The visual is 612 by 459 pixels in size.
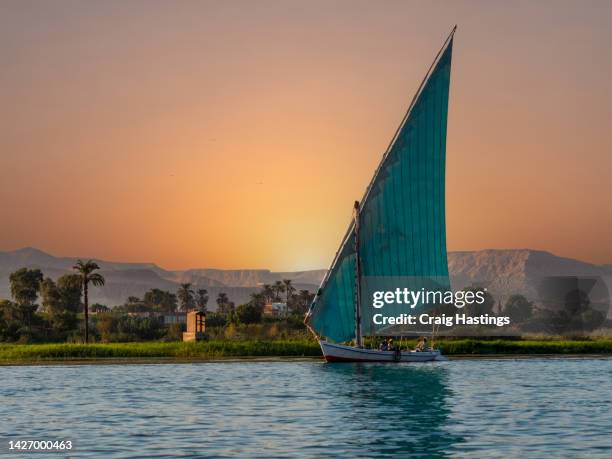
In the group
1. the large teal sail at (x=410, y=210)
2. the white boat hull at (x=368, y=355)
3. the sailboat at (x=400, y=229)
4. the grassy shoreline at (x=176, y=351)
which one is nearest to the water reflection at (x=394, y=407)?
the white boat hull at (x=368, y=355)

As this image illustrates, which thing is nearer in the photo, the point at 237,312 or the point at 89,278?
the point at 89,278

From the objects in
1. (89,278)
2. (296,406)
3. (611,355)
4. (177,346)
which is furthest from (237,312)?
(296,406)

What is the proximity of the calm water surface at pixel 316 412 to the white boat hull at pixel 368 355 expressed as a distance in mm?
4585

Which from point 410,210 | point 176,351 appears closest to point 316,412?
point 410,210

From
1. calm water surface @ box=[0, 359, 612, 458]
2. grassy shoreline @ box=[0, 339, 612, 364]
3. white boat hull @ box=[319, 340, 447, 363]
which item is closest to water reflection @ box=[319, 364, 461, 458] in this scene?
calm water surface @ box=[0, 359, 612, 458]

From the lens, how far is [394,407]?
134 ft

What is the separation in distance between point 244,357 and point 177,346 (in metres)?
6.20

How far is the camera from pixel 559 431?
32.0 metres

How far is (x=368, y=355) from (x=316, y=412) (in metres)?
31.4

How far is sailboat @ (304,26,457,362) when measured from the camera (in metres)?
62.8

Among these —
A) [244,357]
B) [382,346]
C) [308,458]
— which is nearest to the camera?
[308,458]

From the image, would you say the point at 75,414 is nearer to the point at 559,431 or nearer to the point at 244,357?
the point at 559,431

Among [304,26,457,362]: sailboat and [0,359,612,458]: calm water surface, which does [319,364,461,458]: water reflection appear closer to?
[0,359,612,458]: calm water surface

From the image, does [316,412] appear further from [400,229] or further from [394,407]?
[400,229]
